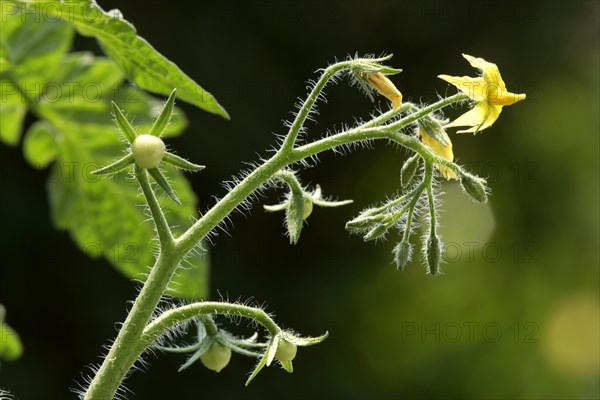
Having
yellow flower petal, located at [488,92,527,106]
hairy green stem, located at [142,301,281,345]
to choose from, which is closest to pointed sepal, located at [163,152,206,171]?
hairy green stem, located at [142,301,281,345]

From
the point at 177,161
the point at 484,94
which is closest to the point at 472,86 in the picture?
the point at 484,94

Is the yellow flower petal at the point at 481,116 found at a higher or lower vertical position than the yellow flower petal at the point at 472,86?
lower

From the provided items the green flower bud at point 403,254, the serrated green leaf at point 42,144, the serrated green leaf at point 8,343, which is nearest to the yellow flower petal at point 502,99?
the green flower bud at point 403,254

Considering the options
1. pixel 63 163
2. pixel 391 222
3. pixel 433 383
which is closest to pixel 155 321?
pixel 391 222

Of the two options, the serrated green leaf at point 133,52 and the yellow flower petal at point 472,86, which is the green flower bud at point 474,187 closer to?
the yellow flower petal at point 472,86

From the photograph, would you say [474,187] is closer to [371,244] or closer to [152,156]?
[152,156]
